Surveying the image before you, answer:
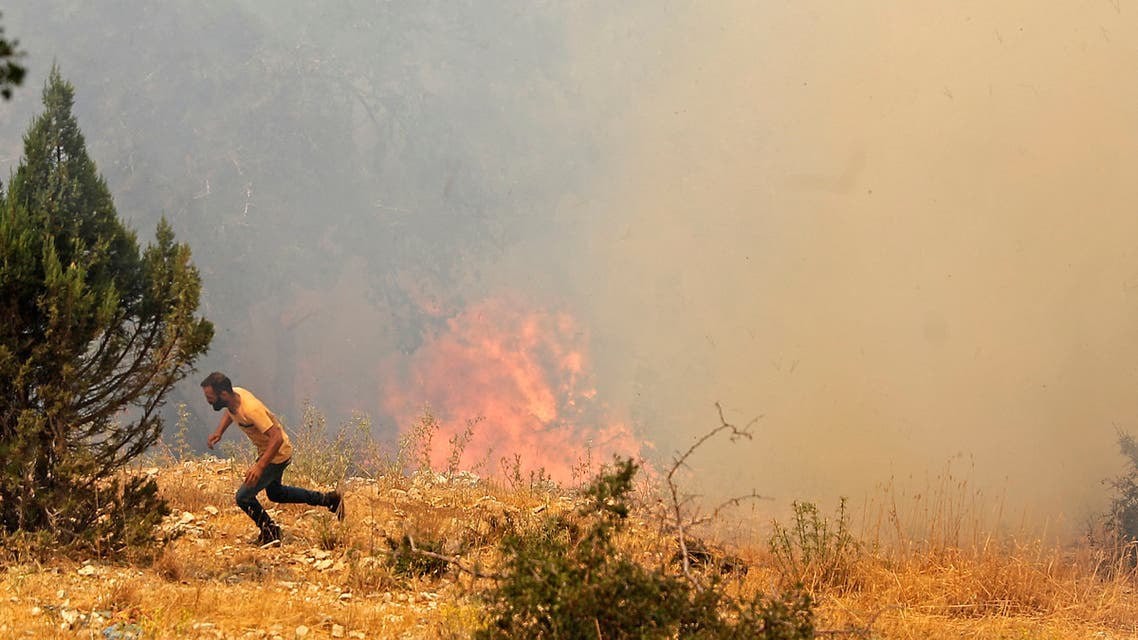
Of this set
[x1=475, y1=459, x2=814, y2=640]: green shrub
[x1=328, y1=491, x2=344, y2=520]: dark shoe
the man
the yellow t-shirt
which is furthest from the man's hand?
[x1=475, y1=459, x2=814, y2=640]: green shrub

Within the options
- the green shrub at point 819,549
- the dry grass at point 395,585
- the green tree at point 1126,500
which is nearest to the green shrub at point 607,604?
the dry grass at point 395,585

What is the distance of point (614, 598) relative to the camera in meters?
4.42

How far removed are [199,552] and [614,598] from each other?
5663 mm

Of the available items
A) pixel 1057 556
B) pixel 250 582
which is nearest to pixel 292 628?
pixel 250 582

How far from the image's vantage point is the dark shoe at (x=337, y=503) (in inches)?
373

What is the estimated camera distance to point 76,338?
750 cm

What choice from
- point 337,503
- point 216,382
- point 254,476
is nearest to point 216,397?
point 216,382

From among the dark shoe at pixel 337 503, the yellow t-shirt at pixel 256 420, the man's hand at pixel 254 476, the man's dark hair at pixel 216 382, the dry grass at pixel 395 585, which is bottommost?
the dry grass at pixel 395 585

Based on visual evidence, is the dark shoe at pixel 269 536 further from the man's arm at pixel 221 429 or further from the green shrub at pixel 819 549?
the green shrub at pixel 819 549

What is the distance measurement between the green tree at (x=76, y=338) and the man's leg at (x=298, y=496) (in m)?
1.26

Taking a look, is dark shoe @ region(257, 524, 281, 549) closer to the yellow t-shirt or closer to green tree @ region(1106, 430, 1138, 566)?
the yellow t-shirt

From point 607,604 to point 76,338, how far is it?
5.40 metres

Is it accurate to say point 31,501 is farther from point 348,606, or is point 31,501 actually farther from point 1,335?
point 348,606

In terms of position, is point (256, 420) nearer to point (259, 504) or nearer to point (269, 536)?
point (259, 504)
